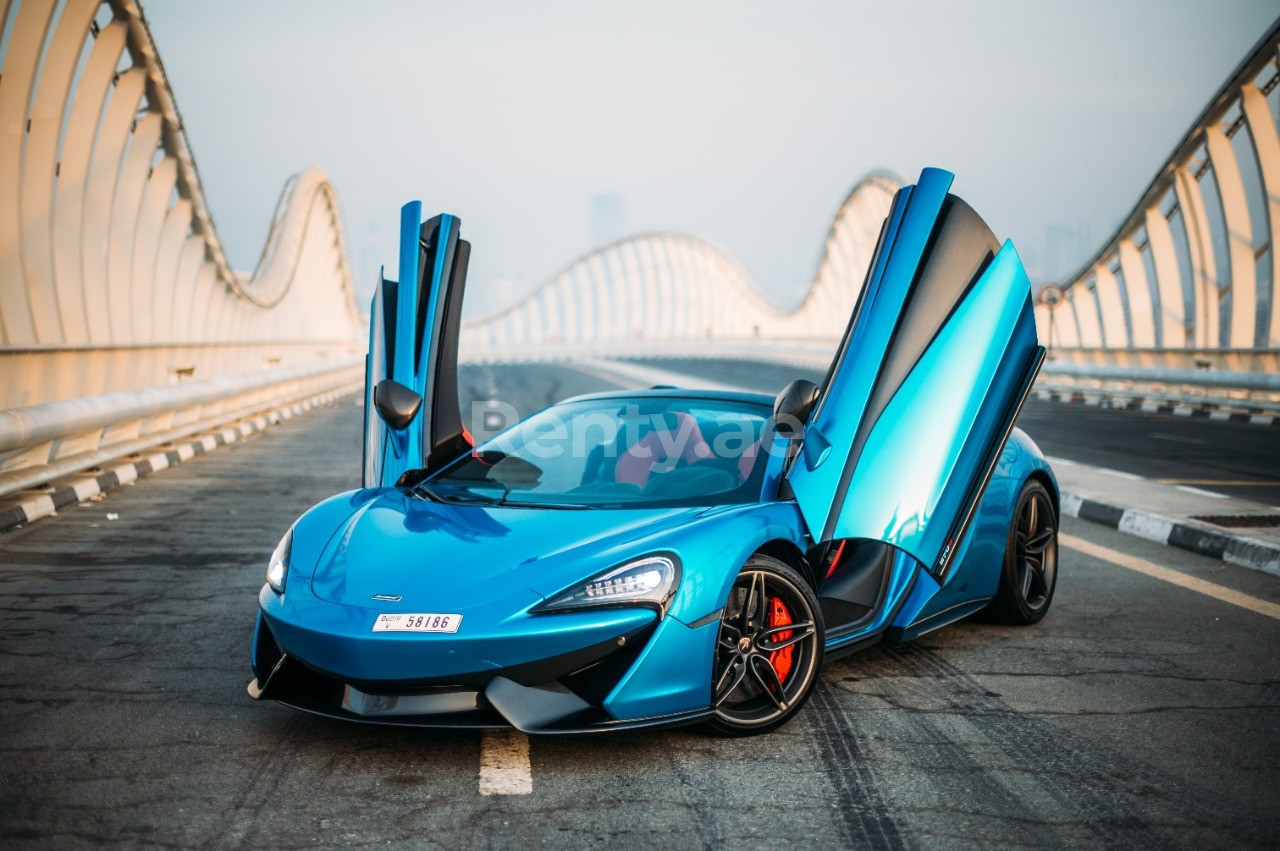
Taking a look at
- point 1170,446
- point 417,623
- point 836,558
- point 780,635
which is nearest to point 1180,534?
point 836,558

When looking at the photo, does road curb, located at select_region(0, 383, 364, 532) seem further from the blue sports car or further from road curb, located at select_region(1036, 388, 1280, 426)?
road curb, located at select_region(1036, 388, 1280, 426)

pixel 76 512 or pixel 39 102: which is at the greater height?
pixel 39 102

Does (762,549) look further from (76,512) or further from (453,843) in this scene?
(76,512)

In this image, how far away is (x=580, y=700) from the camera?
3.52 metres

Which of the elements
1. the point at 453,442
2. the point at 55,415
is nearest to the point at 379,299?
the point at 453,442

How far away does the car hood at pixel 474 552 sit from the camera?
3.65 metres

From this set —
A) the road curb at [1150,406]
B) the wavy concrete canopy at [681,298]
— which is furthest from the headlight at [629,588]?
the wavy concrete canopy at [681,298]

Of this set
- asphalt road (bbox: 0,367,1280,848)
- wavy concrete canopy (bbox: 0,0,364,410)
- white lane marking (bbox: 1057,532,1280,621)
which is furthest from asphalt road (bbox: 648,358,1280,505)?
wavy concrete canopy (bbox: 0,0,364,410)

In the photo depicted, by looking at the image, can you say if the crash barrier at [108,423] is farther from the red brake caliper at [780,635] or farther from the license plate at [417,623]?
the red brake caliper at [780,635]

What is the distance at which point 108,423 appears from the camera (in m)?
10.1

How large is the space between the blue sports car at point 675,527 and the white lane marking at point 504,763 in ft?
0.61

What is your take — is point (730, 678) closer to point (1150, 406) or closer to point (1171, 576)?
point (1171, 576)

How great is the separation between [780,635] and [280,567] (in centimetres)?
172

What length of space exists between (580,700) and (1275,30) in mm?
21989
